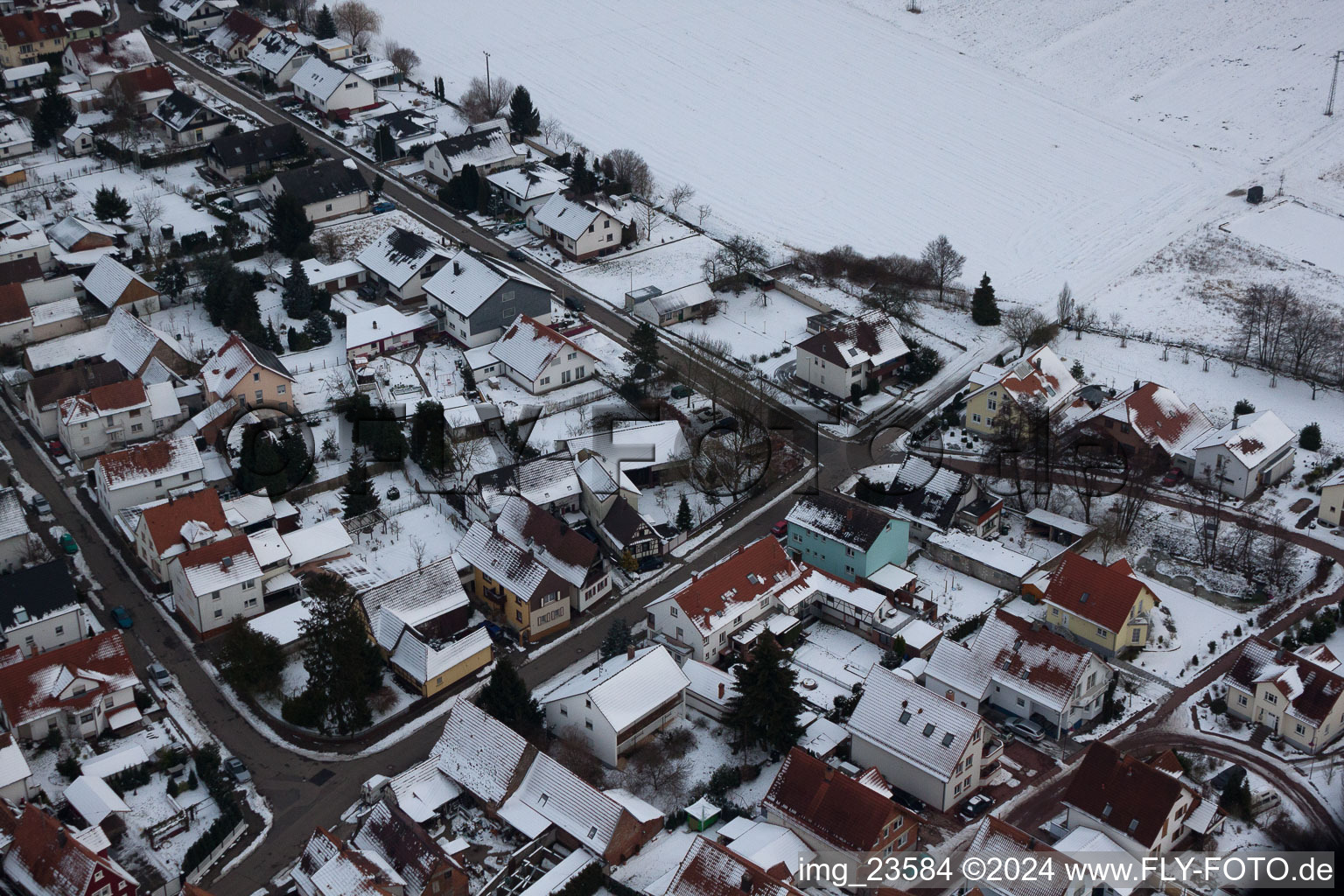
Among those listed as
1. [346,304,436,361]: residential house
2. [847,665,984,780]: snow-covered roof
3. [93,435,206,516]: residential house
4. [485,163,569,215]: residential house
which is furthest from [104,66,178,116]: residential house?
[847,665,984,780]: snow-covered roof

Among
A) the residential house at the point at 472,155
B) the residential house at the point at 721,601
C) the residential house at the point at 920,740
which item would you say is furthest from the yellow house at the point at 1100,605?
the residential house at the point at 472,155

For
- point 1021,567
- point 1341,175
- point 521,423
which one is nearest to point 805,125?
point 1341,175

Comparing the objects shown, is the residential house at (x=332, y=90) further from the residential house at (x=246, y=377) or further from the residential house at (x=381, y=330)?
the residential house at (x=246, y=377)

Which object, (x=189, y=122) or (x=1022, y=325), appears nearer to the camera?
(x=1022, y=325)

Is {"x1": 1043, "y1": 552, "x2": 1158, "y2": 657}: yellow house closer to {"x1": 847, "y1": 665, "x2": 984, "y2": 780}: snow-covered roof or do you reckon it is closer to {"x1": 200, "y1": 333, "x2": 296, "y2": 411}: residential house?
{"x1": 847, "y1": 665, "x2": 984, "y2": 780}: snow-covered roof

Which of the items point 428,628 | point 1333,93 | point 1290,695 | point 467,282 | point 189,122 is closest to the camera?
point 1290,695

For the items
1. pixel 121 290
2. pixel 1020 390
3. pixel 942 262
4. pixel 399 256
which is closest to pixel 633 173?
pixel 399 256

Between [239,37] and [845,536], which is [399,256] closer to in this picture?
[845,536]
